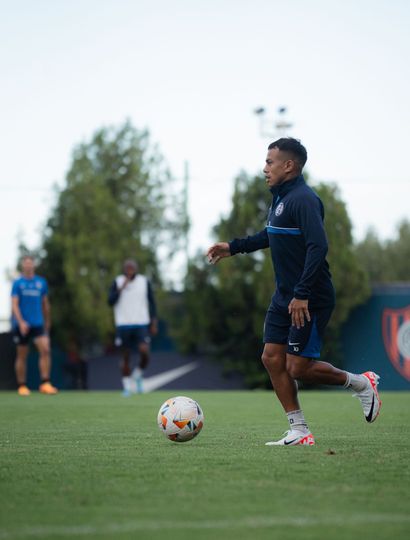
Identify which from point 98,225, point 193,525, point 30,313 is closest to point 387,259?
point 98,225

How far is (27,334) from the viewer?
16250mm

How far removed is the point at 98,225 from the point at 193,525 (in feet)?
91.2

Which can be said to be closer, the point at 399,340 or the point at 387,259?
the point at 399,340

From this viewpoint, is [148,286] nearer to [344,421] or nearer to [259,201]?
[344,421]

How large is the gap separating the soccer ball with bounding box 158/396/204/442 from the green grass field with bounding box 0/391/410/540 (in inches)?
2.9

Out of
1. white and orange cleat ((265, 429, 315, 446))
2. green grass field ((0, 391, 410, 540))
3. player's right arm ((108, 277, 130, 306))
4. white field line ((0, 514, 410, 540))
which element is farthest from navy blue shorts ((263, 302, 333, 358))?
player's right arm ((108, 277, 130, 306))

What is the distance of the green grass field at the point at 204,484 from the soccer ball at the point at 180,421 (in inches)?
2.9

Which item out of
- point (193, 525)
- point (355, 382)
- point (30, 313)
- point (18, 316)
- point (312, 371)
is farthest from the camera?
point (30, 313)

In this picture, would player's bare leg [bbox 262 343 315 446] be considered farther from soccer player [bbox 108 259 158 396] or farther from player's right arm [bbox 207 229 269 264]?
soccer player [bbox 108 259 158 396]

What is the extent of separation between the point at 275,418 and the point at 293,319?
11.4ft

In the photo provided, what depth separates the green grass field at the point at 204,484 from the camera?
3.69 metres

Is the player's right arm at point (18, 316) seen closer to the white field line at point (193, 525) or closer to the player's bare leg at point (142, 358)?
the player's bare leg at point (142, 358)

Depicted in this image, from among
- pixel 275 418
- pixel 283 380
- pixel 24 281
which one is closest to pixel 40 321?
pixel 24 281

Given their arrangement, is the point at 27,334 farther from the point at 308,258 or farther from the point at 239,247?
the point at 308,258
